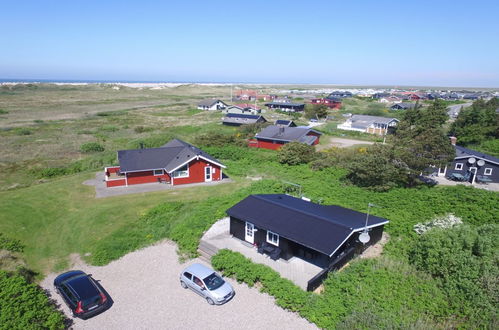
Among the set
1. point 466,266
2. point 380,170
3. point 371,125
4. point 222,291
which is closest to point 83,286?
point 222,291

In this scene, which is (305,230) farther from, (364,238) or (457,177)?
(457,177)

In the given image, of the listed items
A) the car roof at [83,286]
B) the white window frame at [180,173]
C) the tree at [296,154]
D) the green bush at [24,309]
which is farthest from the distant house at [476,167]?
the green bush at [24,309]

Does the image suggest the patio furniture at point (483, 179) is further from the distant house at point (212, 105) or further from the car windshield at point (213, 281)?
the distant house at point (212, 105)

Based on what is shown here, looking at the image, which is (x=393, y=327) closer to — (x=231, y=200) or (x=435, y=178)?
(x=231, y=200)

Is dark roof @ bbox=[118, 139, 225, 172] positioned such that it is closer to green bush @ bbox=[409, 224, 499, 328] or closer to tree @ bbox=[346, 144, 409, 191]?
tree @ bbox=[346, 144, 409, 191]

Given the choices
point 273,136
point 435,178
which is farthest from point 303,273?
point 273,136

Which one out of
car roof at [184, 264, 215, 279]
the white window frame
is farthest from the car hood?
the white window frame
